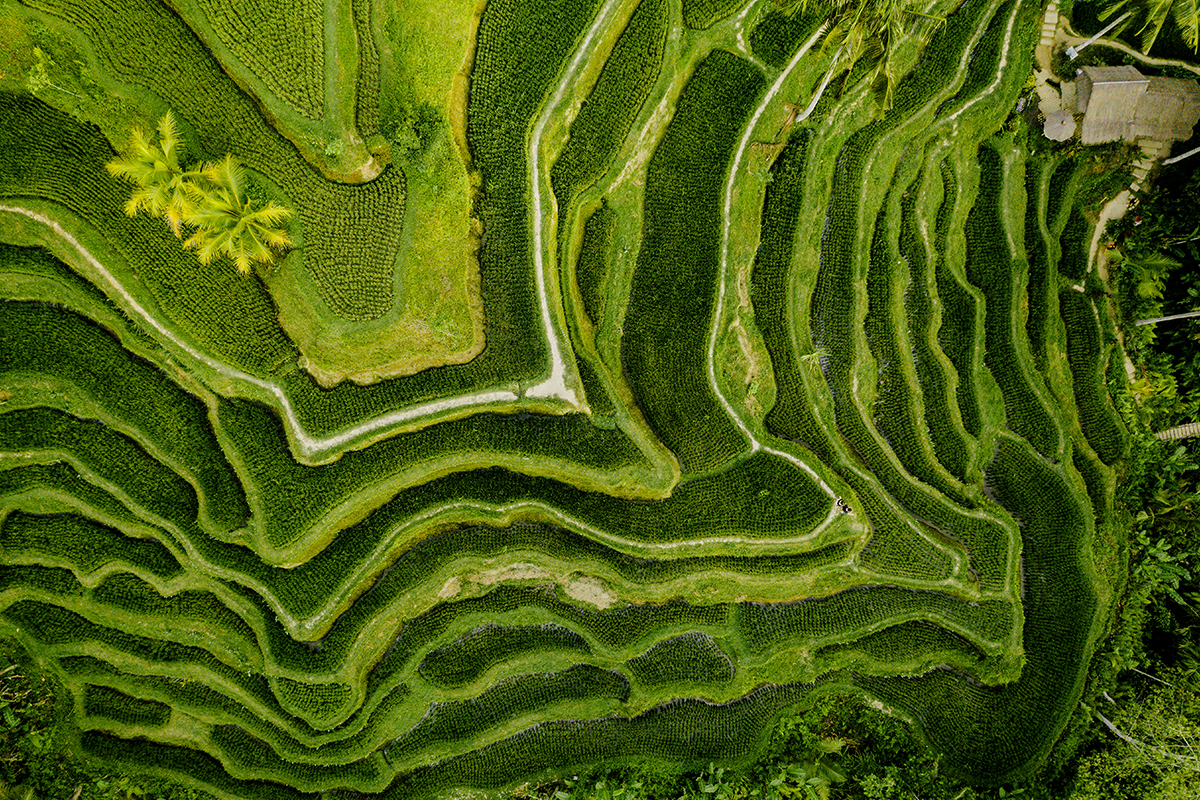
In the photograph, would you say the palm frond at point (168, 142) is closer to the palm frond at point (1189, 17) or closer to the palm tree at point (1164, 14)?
the palm tree at point (1164, 14)

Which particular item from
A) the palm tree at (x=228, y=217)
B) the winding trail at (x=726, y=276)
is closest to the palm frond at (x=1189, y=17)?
the winding trail at (x=726, y=276)

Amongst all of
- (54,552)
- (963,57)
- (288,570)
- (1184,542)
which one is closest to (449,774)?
(288,570)

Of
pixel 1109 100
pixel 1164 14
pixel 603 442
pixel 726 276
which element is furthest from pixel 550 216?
pixel 1109 100

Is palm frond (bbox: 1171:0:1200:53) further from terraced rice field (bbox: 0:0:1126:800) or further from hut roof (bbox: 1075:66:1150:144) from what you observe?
terraced rice field (bbox: 0:0:1126:800)

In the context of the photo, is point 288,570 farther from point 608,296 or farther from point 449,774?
point 608,296

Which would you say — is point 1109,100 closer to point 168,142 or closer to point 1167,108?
point 1167,108

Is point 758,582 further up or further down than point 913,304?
further down
